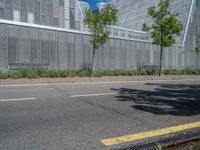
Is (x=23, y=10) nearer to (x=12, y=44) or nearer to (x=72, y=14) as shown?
(x=72, y=14)

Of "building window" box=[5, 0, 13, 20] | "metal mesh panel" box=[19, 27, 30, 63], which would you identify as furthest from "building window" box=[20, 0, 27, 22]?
"metal mesh panel" box=[19, 27, 30, 63]

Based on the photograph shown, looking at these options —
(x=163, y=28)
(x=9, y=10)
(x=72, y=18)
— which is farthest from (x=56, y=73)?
(x=72, y=18)

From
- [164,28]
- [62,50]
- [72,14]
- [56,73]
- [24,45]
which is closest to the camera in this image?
[56,73]

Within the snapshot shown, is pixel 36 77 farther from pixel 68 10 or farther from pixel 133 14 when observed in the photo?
pixel 133 14

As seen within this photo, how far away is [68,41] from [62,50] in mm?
1118

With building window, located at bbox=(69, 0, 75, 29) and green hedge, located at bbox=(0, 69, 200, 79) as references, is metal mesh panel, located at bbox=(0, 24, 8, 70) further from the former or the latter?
building window, located at bbox=(69, 0, 75, 29)

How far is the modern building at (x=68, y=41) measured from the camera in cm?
1975

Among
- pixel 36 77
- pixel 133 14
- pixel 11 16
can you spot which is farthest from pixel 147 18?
pixel 36 77

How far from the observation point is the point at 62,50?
73.3 feet

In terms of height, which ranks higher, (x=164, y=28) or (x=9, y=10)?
(x=9, y=10)

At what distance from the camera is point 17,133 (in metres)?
4.86

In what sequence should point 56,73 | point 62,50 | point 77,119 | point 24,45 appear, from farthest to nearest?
1. point 62,50
2. point 24,45
3. point 56,73
4. point 77,119

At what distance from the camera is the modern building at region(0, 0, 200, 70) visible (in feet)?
64.8

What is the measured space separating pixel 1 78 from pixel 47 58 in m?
6.21
